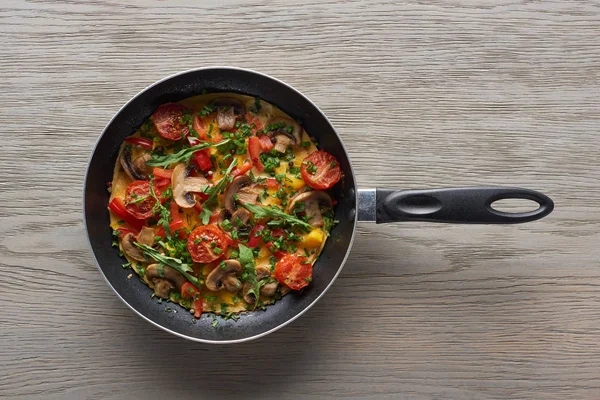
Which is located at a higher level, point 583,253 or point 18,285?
point 583,253

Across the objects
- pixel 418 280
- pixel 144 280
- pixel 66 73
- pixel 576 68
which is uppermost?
pixel 576 68

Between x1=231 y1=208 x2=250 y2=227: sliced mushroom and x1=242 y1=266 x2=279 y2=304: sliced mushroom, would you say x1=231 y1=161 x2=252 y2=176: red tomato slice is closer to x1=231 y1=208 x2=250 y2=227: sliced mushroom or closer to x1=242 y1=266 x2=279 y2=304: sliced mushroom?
x1=231 y1=208 x2=250 y2=227: sliced mushroom

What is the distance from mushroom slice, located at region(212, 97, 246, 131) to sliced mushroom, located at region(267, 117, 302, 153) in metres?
0.19

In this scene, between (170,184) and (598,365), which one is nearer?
(170,184)

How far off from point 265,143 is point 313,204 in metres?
0.43

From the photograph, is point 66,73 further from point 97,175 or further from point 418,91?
point 418,91

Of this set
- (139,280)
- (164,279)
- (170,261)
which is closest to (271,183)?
(170,261)

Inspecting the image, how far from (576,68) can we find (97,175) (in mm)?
2791

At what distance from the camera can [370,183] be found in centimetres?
325

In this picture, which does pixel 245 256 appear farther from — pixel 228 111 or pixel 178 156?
pixel 228 111

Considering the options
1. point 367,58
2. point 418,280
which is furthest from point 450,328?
point 367,58

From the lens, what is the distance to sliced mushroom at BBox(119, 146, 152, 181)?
10.2 ft

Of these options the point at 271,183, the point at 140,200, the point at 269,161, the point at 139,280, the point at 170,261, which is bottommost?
the point at 139,280

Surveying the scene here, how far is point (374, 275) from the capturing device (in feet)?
10.7
